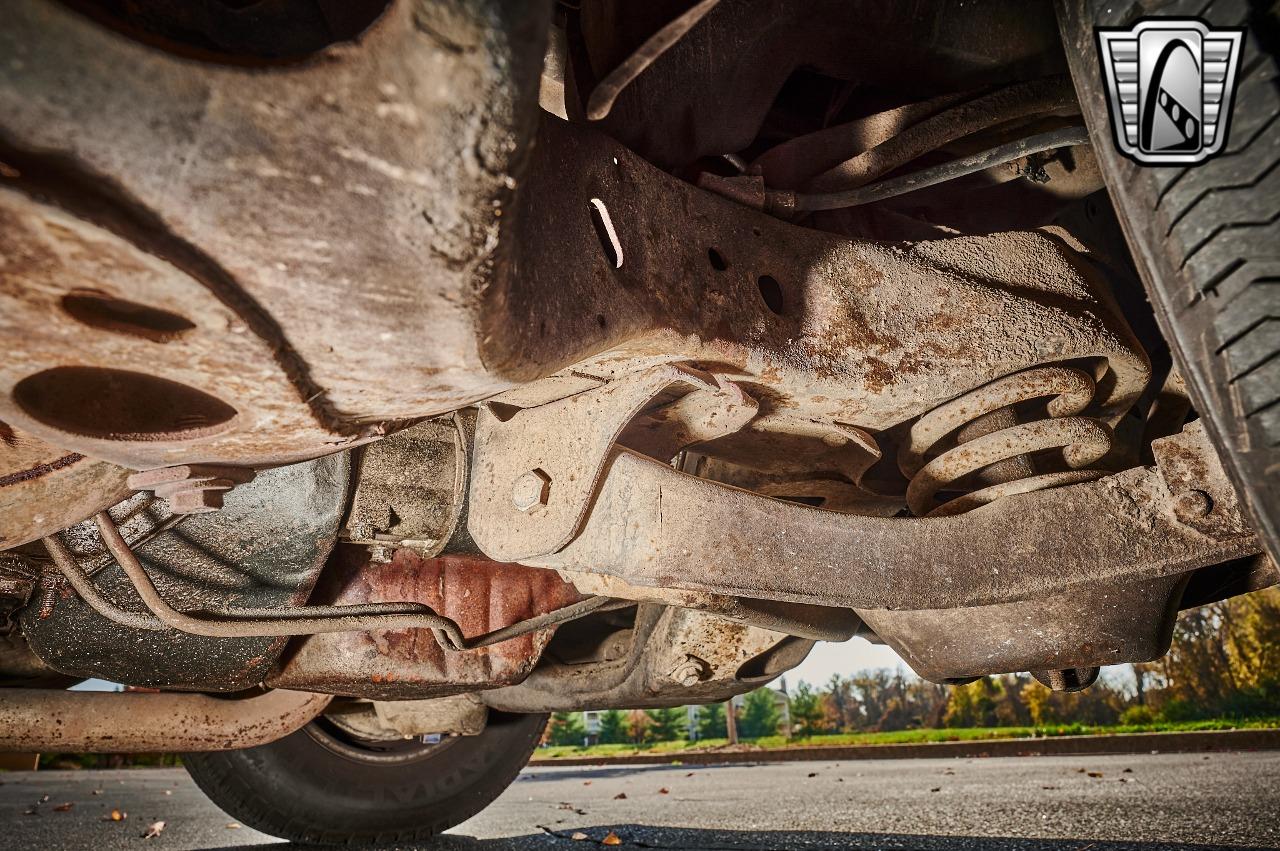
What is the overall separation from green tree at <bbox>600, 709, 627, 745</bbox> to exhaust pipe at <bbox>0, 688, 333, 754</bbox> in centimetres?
2109

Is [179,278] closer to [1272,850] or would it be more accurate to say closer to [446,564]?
[446,564]

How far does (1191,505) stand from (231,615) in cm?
168

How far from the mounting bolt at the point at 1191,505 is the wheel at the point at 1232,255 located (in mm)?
218

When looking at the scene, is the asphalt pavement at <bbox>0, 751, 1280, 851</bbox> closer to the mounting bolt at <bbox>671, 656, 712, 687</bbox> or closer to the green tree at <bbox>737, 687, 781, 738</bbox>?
the mounting bolt at <bbox>671, 656, 712, 687</bbox>

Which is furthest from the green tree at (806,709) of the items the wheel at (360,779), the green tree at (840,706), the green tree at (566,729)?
the wheel at (360,779)

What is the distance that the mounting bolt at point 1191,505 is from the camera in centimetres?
104

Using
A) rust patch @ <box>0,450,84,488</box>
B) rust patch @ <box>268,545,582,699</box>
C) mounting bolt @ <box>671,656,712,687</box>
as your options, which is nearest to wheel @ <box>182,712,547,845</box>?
rust patch @ <box>268,545,582,699</box>

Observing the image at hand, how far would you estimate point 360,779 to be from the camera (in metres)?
2.43

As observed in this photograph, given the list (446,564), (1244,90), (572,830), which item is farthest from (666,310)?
(572,830)

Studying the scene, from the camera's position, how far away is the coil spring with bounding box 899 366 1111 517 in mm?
1229

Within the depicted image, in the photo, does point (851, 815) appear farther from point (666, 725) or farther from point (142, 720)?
point (666, 725)

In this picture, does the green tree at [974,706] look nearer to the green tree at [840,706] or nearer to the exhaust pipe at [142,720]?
the green tree at [840,706]

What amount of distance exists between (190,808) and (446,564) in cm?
351

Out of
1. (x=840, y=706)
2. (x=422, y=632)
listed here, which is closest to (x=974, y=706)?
(x=840, y=706)
